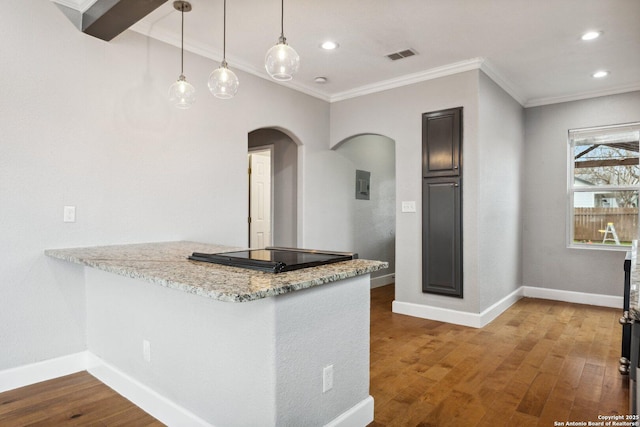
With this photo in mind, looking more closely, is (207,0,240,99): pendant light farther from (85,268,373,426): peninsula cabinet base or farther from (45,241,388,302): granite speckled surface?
(85,268,373,426): peninsula cabinet base

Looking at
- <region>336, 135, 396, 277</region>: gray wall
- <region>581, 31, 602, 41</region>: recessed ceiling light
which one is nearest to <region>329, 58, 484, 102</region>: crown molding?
<region>336, 135, 396, 277</region>: gray wall

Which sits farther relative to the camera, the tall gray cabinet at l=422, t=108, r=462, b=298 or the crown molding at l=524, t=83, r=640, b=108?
the crown molding at l=524, t=83, r=640, b=108

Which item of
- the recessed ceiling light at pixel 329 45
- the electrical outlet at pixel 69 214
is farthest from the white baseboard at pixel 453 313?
the electrical outlet at pixel 69 214

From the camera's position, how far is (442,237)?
4168 mm

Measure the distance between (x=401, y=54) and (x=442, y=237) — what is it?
190 cm

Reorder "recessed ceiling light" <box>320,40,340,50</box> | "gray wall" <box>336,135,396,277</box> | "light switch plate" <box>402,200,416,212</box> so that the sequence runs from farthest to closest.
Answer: "gray wall" <box>336,135,396,277</box> < "light switch plate" <box>402,200,416,212</box> < "recessed ceiling light" <box>320,40,340,50</box>

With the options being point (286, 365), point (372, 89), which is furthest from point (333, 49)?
point (286, 365)

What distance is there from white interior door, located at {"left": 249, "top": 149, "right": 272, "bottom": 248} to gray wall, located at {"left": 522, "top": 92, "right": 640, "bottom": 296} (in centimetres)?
365

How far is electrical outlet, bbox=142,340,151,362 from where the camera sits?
225cm

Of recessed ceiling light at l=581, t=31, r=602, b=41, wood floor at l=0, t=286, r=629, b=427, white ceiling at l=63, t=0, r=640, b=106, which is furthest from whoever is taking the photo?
recessed ceiling light at l=581, t=31, r=602, b=41

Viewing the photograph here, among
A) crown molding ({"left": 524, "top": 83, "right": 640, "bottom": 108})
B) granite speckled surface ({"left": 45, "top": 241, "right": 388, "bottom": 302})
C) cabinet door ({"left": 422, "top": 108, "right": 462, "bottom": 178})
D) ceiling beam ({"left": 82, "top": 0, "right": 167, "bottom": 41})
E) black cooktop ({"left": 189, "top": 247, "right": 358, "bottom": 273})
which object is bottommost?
granite speckled surface ({"left": 45, "top": 241, "right": 388, "bottom": 302})

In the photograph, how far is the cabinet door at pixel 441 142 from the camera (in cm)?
406

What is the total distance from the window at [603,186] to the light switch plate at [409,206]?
2.30m

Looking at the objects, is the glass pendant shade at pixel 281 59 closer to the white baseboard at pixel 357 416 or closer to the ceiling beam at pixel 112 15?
the ceiling beam at pixel 112 15
